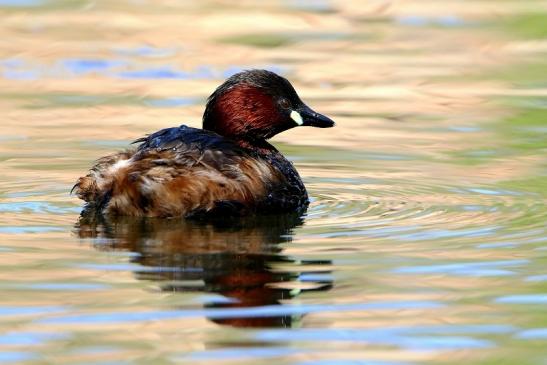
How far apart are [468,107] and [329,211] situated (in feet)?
13.9

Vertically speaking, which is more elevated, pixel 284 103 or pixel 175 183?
pixel 284 103

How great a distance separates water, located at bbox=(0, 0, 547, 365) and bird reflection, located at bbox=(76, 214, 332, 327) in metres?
0.02

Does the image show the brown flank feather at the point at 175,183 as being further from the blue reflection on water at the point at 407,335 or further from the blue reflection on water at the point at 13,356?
the blue reflection on water at the point at 13,356

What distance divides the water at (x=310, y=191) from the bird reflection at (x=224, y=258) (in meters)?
0.02

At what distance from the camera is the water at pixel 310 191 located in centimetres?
589

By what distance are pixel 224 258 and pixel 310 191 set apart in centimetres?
223

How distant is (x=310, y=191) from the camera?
940cm

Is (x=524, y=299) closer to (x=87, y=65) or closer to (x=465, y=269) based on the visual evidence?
(x=465, y=269)

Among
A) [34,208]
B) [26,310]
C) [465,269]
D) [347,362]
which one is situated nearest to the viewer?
[347,362]

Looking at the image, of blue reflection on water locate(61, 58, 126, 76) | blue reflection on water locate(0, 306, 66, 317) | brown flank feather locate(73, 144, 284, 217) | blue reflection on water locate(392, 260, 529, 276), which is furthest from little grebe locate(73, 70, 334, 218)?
blue reflection on water locate(61, 58, 126, 76)

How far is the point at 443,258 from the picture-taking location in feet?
23.7

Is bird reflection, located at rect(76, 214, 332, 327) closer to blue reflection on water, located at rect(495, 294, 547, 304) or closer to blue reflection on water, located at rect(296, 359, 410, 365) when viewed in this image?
blue reflection on water, located at rect(296, 359, 410, 365)

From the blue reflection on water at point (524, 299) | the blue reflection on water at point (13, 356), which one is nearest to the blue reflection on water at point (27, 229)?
the blue reflection on water at point (13, 356)

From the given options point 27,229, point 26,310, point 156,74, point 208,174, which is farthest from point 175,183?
point 156,74
